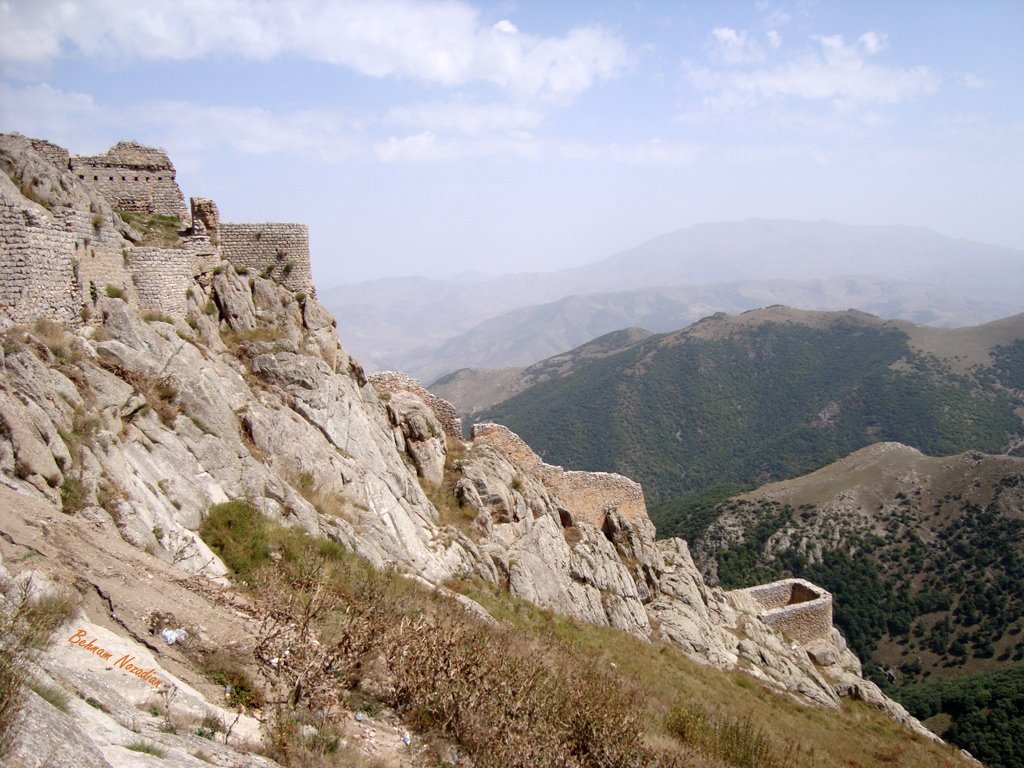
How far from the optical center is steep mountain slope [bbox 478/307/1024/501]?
260ft

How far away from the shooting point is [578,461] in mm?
77812

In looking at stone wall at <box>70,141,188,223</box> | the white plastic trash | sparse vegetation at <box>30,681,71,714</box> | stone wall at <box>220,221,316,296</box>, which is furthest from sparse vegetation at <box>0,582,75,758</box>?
stone wall at <box>70,141,188,223</box>

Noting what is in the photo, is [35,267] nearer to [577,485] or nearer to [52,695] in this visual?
[52,695]

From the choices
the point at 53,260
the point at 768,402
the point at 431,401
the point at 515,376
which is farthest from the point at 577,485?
the point at 515,376

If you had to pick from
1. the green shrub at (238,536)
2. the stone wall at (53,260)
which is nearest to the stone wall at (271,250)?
the stone wall at (53,260)

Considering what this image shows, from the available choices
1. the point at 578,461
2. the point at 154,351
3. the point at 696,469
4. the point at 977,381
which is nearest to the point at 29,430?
the point at 154,351

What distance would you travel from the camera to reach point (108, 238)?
1177 centimetres

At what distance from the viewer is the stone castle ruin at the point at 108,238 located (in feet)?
32.2

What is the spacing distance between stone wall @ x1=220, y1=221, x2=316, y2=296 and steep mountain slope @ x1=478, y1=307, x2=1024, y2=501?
61450 mm

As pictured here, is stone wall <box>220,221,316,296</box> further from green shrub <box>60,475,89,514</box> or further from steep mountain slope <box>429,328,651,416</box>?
steep mountain slope <box>429,328,651,416</box>

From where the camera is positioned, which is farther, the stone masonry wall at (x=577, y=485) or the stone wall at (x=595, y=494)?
the stone wall at (x=595, y=494)

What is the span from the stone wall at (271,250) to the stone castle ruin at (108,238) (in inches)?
1.0
